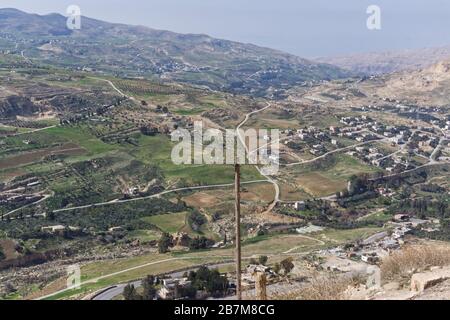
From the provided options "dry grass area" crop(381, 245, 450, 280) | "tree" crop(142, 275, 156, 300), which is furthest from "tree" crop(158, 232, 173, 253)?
"dry grass area" crop(381, 245, 450, 280)

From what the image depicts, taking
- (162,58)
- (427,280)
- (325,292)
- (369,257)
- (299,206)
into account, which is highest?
(162,58)

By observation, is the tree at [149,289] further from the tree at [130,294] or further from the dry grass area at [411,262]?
the dry grass area at [411,262]

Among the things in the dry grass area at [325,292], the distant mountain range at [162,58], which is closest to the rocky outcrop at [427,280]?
the dry grass area at [325,292]

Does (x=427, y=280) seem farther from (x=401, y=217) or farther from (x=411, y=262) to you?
(x=401, y=217)

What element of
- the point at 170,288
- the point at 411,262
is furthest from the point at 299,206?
the point at 411,262
